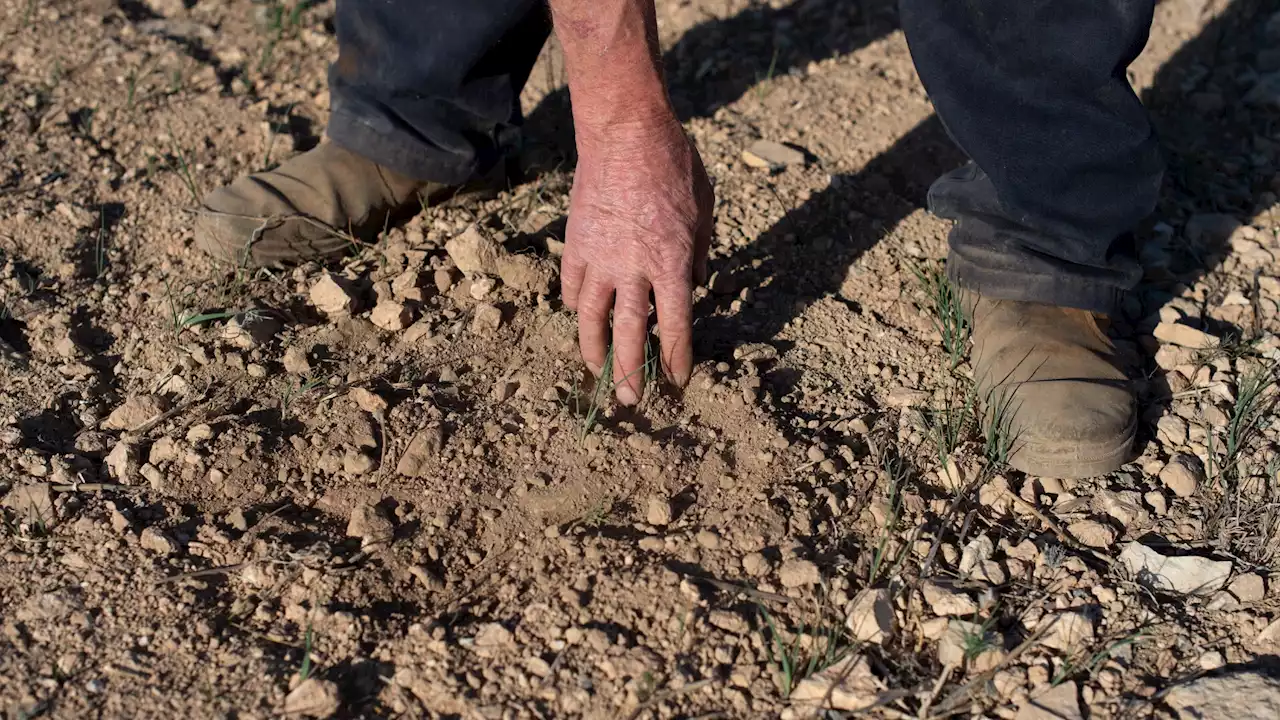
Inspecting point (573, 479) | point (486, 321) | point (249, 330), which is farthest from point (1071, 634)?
point (249, 330)

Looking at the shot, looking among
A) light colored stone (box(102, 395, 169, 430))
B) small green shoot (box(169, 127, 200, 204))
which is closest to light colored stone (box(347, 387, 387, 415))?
light colored stone (box(102, 395, 169, 430))

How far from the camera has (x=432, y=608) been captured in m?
1.85

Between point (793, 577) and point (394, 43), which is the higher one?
point (394, 43)

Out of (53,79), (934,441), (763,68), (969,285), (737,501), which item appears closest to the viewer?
(737,501)

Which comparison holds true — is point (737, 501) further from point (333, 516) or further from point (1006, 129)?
point (1006, 129)

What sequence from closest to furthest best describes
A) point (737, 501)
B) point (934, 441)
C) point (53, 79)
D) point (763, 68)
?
1. point (737, 501)
2. point (934, 441)
3. point (53, 79)
4. point (763, 68)

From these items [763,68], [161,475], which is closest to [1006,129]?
[763,68]

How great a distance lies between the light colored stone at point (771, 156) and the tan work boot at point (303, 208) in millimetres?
797

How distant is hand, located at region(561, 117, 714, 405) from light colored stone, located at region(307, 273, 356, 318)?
55 cm

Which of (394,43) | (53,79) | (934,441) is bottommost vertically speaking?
(934,441)

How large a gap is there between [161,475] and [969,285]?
1604mm

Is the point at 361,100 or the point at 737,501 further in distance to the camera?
the point at 361,100

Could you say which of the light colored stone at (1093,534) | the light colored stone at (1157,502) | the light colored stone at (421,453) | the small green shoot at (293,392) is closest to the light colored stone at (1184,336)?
the light colored stone at (1157,502)

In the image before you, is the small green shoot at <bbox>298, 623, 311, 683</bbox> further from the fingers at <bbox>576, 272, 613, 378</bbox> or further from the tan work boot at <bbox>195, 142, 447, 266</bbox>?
the tan work boot at <bbox>195, 142, 447, 266</bbox>
